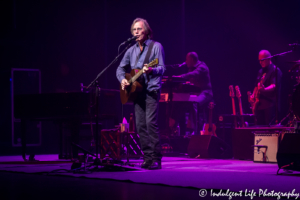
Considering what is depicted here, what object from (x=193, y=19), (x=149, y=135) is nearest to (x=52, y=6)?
(x=193, y=19)

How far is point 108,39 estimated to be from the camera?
10438 millimetres

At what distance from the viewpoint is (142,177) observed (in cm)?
401

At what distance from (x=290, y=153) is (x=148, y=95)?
175 cm

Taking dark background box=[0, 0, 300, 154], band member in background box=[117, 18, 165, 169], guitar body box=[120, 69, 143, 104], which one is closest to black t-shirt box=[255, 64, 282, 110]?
dark background box=[0, 0, 300, 154]

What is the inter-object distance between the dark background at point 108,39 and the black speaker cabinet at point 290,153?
17.4 feet

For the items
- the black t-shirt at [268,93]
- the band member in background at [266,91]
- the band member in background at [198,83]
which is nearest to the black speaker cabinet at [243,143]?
the band member in background at [266,91]

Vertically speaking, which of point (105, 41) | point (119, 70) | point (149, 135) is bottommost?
point (149, 135)

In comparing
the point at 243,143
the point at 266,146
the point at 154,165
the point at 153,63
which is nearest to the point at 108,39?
the point at 243,143

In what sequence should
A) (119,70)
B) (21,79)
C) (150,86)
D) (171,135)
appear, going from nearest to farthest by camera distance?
(150,86), (119,70), (171,135), (21,79)

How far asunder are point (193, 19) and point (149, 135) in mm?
5855

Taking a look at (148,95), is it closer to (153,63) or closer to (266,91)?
(153,63)

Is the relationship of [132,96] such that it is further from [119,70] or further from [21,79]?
[21,79]

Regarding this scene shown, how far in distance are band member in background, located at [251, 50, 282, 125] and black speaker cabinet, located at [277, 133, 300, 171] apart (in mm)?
3442

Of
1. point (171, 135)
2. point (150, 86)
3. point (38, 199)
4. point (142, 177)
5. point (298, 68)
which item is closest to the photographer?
point (38, 199)
